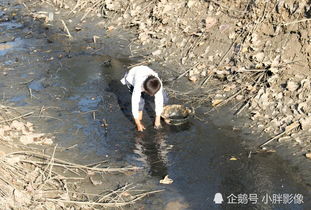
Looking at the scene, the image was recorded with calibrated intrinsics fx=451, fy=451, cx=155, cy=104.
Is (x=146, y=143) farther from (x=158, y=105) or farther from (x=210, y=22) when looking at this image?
(x=210, y=22)

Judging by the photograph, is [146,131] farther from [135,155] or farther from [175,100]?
[175,100]

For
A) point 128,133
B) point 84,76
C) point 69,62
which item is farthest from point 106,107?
point 69,62

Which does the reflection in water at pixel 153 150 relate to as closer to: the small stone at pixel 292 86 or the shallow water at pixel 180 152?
the shallow water at pixel 180 152

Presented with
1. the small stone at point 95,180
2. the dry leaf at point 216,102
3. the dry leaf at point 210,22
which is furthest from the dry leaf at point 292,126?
the dry leaf at point 210,22

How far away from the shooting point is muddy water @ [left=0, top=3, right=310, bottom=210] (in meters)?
6.09

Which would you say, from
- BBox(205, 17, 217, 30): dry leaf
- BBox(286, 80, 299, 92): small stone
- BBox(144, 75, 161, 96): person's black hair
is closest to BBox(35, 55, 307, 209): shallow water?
BBox(144, 75, 161, 96): person's black hair

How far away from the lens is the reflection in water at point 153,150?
6.73 meters

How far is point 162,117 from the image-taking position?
25.5 feet

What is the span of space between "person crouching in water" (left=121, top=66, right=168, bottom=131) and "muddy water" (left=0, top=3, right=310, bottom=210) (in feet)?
1.18

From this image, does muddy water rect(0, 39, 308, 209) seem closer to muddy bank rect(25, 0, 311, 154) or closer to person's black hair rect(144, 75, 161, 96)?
muddy bank rect(25, 0, 311, 154)

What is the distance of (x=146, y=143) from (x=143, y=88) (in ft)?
3.32

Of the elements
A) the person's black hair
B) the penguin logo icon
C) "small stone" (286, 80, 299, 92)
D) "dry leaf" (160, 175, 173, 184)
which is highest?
the person's black hair

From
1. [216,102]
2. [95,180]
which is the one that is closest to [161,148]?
[95,180]

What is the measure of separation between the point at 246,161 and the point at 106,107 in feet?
10.4
